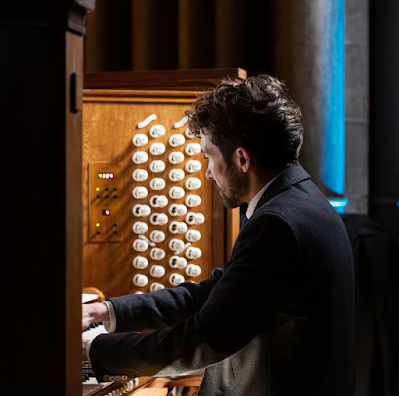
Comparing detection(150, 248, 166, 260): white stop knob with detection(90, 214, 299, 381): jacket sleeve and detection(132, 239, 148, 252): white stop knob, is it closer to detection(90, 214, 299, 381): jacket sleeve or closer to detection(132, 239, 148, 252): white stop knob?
detection(132, 239, 148, 252): white stop knob

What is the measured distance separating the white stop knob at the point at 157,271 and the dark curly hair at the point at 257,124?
3.28ft

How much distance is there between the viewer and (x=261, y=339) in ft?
4.62

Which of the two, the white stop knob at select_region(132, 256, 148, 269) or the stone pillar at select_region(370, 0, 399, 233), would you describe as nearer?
the white stop knob at select_region(132, 256, 148, 269)

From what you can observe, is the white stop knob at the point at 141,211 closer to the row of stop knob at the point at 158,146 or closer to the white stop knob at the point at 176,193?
the white stop knob at the point at 176,193

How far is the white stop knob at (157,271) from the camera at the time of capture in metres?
2.42

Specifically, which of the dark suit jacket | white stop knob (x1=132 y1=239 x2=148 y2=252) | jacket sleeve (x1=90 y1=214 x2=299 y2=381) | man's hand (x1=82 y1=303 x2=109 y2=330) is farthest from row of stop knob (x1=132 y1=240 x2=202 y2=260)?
jacket sleeve (x1=90 y1=214 x2=299 y2=381)

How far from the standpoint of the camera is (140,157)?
2.40 meters

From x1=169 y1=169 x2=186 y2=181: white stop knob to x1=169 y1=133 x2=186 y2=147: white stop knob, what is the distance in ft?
0.44

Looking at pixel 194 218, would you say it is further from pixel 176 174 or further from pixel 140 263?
pixel 140 263

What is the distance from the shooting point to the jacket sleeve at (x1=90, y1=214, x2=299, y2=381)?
1.23 m

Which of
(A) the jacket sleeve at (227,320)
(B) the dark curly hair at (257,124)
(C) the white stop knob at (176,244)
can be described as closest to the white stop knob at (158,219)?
(C) the white stop knob at (176,244)

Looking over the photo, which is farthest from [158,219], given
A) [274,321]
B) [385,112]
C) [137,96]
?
[385,112]
